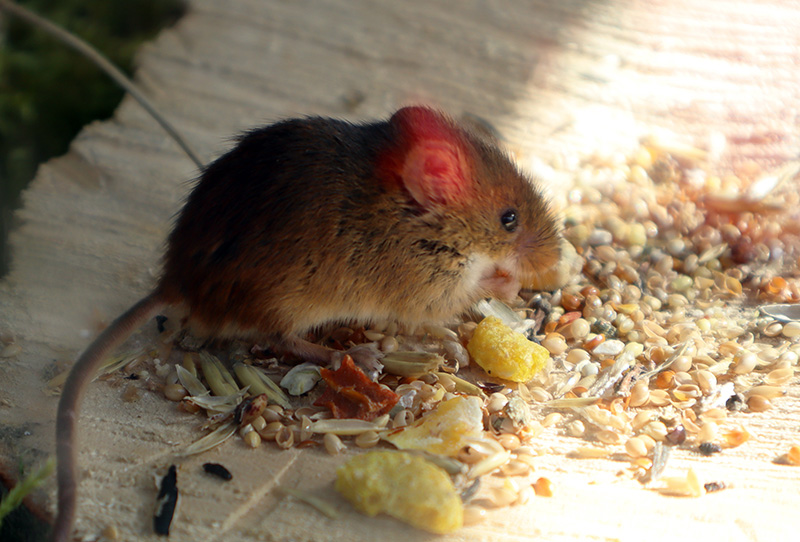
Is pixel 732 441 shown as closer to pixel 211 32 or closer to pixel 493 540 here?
pixel 493 540

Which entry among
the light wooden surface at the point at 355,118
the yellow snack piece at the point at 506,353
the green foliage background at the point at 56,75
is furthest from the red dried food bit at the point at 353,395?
the green foliage background at the point at 56,75

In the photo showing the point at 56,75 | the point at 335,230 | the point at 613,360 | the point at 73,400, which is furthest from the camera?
the point at 56,75

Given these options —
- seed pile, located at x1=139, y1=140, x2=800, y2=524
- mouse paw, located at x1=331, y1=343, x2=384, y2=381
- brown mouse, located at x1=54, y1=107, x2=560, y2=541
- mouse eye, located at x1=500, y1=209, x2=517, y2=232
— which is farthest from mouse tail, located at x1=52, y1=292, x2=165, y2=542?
mouse eye, located at x1=500, y1=209, x2=517, y2=232

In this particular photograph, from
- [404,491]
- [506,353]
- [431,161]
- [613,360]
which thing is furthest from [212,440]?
[613,360]

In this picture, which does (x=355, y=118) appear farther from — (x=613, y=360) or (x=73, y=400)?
(x=73, y=400)

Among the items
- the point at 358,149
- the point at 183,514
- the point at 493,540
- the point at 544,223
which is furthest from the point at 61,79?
the point at 493,540
